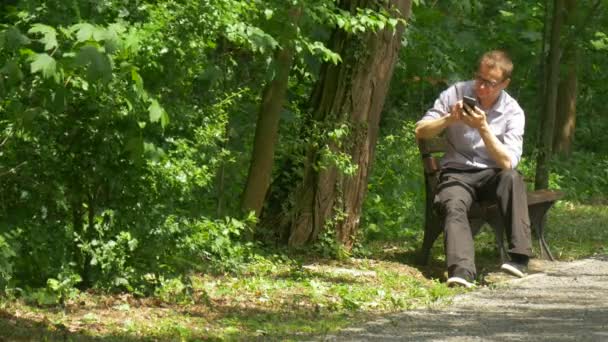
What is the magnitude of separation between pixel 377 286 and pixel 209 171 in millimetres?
1337

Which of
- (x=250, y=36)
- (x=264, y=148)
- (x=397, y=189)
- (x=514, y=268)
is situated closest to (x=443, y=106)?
(x=514, y=268)

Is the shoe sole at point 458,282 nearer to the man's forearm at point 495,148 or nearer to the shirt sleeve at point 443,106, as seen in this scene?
the man's forearm at point 495,148

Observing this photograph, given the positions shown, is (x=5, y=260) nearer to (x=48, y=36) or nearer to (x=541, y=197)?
(x=48, y=36)

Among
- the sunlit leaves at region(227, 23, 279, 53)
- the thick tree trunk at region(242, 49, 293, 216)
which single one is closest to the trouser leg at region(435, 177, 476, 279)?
the thick tree trunk at region(242, 49, 293, 216)

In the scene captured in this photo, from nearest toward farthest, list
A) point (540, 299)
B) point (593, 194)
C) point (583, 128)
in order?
1. point (540, 299)
2. point (593, 194)
3. point (583, 128)

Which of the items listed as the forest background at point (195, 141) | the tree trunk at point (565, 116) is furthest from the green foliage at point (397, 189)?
the tree trunk at point (565, 116)

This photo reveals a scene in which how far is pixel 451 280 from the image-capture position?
29.6 feet

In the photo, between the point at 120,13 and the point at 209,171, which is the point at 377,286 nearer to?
the point at 209,171

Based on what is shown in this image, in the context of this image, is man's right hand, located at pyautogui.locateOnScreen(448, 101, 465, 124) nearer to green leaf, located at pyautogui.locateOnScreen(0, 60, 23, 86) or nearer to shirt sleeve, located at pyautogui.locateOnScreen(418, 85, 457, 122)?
shirt sleeve, located at pyautogui.locateOnScreen(418, 85, 457, 122)

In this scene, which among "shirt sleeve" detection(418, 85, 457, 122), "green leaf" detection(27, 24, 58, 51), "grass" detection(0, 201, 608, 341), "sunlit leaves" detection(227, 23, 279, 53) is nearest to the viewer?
"green leaf" detection(27, 24, 58, 51)

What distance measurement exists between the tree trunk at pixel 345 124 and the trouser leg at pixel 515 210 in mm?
1376

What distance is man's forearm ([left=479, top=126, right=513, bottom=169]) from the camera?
9.40 meters

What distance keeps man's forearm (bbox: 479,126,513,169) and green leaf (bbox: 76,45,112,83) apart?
4.32m

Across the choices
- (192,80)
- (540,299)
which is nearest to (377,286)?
(540,299)
